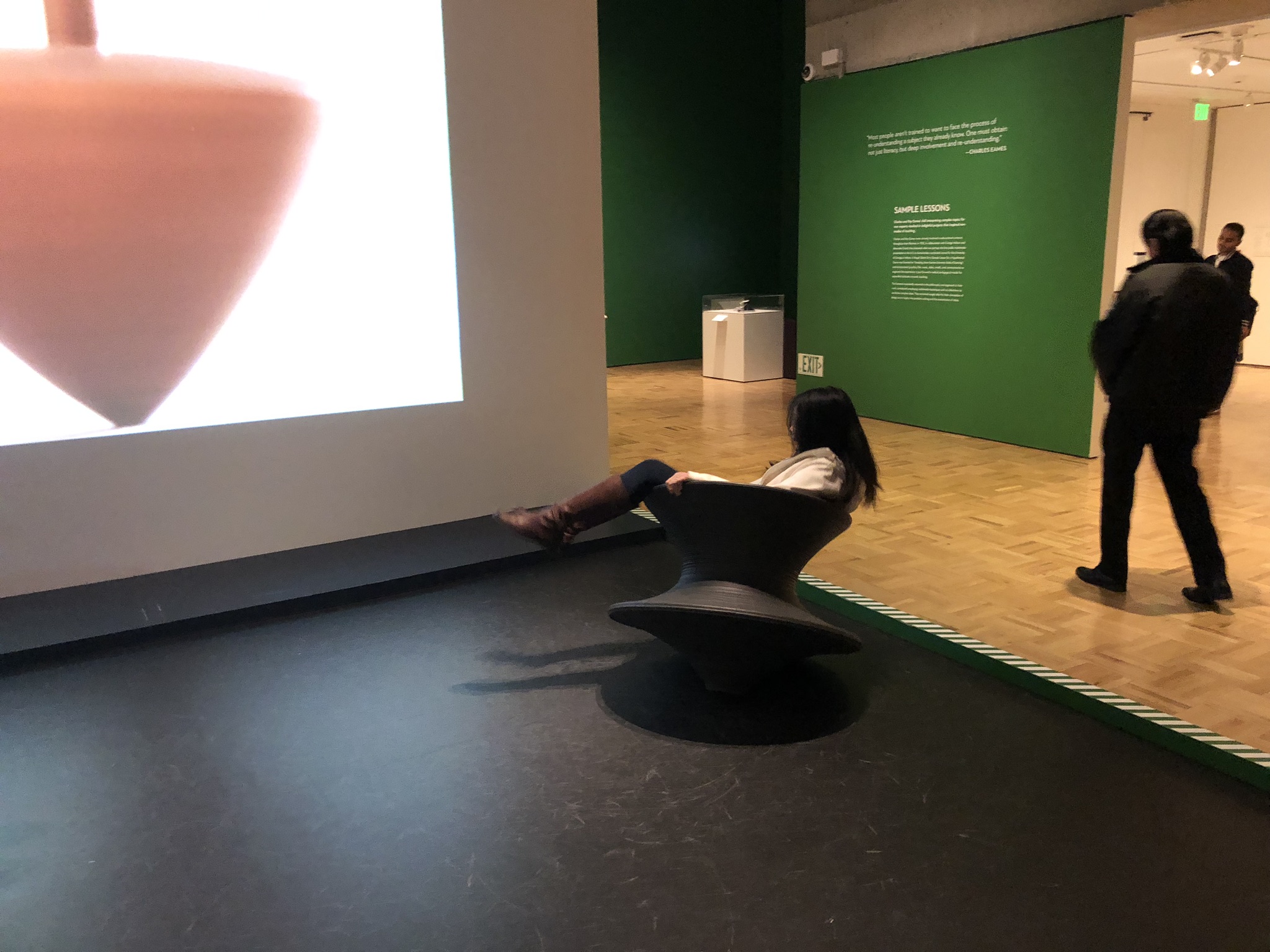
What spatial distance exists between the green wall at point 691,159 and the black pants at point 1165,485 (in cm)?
784

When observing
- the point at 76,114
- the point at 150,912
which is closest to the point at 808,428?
the point at 150,912

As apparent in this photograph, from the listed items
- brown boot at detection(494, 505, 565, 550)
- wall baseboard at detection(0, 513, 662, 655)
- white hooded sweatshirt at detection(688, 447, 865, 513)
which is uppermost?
white hooded sweatshirt at detection(688, 447, 865, 513)

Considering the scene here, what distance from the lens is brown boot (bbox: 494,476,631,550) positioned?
303 cm

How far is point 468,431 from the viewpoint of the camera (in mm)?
4504

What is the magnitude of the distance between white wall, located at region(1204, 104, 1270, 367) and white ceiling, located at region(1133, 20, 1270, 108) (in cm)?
21

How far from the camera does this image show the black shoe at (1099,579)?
3.63m

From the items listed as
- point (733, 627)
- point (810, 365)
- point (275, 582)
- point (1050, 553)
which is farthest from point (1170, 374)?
point (810, 365)

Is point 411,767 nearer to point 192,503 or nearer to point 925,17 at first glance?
point 192,503

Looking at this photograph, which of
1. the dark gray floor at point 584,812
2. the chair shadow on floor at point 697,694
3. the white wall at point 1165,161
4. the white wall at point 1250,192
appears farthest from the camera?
the white wall at point 1165,161

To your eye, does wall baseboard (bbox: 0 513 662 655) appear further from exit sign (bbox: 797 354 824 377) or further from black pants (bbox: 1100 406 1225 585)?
exit sign (bbox: 797 354 824 377)

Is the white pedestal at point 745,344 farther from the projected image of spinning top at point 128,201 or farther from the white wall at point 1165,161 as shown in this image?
the projected image of spinning top at point 128,201

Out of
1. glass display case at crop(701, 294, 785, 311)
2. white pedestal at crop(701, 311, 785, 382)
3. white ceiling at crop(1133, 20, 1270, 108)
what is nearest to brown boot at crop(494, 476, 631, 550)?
white ceiling at crop(1133, 20, 1270, 108)

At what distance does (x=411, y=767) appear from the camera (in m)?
2.47

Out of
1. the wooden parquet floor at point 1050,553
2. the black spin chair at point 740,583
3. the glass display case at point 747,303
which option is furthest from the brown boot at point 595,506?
the glass display case at point 747,303
